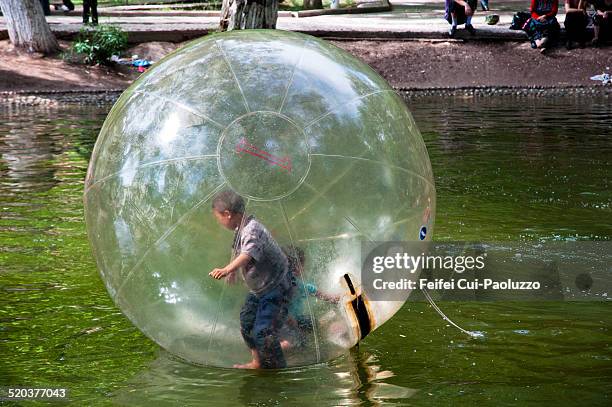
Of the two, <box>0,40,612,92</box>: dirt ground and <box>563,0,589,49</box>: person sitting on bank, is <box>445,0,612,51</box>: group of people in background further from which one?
<box>0,40,612,92</box>: dirt ground

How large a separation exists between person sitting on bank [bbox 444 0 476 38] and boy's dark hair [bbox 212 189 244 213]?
18.1m

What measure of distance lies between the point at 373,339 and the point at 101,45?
15787mm

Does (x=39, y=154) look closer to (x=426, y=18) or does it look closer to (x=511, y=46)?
(x=511, y=46)

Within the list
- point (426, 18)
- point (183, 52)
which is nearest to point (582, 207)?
point (183, 52)

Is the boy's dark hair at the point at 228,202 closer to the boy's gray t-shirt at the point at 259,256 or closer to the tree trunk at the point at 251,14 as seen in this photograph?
the boy's gray t-shirt at the point at 259,256

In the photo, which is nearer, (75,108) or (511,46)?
(75,108)

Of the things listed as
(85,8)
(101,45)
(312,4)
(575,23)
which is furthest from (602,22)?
(85,8)

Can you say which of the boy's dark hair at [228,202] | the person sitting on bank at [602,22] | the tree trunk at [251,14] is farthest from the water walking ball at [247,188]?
the person sitting on bank at [602,22]

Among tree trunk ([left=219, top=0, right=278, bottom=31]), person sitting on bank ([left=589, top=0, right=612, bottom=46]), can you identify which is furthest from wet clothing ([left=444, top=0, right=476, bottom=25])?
tree trunk ([left=219, top=0, right=278, bottom=31])

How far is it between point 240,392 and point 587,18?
750 inches

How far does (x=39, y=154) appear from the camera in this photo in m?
12.1

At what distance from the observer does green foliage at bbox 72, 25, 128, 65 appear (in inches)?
788

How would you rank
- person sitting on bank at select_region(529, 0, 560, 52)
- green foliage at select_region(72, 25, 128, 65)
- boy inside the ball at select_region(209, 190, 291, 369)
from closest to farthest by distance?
boy inside the ball at select_region(209, 190, 291, 369) < green foliage at select_region(72, 25, 128, 65) < person sitting on bank at select_region(529, 0, 560, 52)

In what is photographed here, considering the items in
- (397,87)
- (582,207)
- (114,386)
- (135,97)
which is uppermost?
(135,97)
